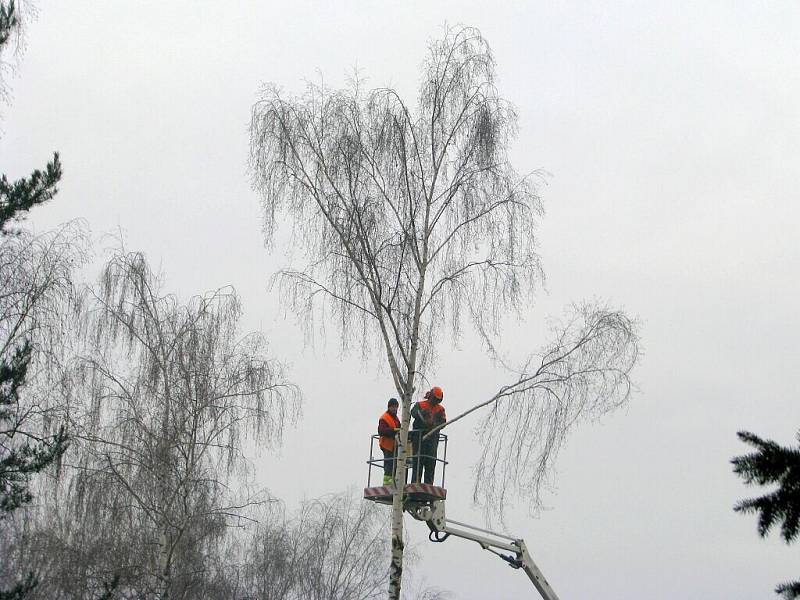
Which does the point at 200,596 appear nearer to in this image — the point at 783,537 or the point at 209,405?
the point at 209,405

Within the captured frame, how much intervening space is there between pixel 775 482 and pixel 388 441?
43.4 ft

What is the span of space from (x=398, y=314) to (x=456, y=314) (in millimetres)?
876

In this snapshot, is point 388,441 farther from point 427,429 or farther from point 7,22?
point 7,22

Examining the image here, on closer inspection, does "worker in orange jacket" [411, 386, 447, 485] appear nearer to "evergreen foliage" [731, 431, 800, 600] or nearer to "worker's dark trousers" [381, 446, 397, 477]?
"worker's dark trousers" [381, 446, 397, 477]

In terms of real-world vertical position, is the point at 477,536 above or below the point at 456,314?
below

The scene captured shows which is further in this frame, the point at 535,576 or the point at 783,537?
the point at 535,576

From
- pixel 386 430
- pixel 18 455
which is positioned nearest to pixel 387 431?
pixel 386 430

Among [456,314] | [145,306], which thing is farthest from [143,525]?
[456,314]

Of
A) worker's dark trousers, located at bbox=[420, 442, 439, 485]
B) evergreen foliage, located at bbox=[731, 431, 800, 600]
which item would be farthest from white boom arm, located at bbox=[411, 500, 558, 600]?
evergreen foliage, located at bbox=[731, 431, 800, 600]

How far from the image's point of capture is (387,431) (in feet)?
59.0

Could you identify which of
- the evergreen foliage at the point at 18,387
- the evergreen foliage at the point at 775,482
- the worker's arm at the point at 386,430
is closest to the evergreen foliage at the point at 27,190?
the evergreen foliage at the point at 18,387

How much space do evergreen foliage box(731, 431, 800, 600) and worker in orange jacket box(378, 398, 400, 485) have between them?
12.9m

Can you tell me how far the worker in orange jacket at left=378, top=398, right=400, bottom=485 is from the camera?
17938 millimetres

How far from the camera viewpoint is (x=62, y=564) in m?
22.0
